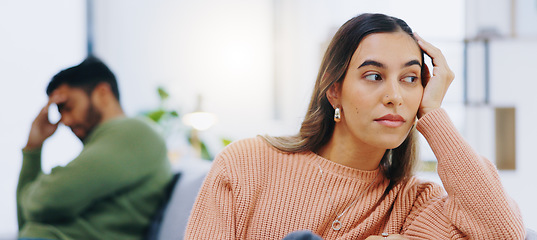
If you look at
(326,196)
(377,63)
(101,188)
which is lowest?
(101,188)

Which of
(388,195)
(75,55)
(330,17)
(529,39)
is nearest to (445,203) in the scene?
(388,195)

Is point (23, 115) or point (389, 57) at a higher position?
point (389, 57)

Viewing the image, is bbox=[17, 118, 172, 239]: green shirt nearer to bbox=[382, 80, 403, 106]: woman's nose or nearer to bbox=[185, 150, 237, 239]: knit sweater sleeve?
bbox=[185, 150, 237, 239]: knit sweater sleeve

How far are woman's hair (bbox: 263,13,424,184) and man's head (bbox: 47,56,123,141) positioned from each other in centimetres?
92

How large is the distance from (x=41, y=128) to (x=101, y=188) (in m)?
0.44

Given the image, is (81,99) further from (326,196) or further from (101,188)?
(326,196)

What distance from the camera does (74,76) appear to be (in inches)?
72.0

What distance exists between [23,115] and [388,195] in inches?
104

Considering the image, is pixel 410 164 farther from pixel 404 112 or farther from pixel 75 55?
pixel 75 55

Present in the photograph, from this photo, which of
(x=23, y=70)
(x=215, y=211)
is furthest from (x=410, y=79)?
(x=23, y=70)

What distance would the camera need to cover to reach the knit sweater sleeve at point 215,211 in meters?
1.05

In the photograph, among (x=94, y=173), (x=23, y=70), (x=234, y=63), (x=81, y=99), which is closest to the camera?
(x=94, y=173)

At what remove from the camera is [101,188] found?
65.2 inches

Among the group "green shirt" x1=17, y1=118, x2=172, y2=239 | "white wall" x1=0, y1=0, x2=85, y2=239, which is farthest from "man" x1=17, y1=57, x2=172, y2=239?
"white wall" x1=0, y1=0, x2=85, y2=239
